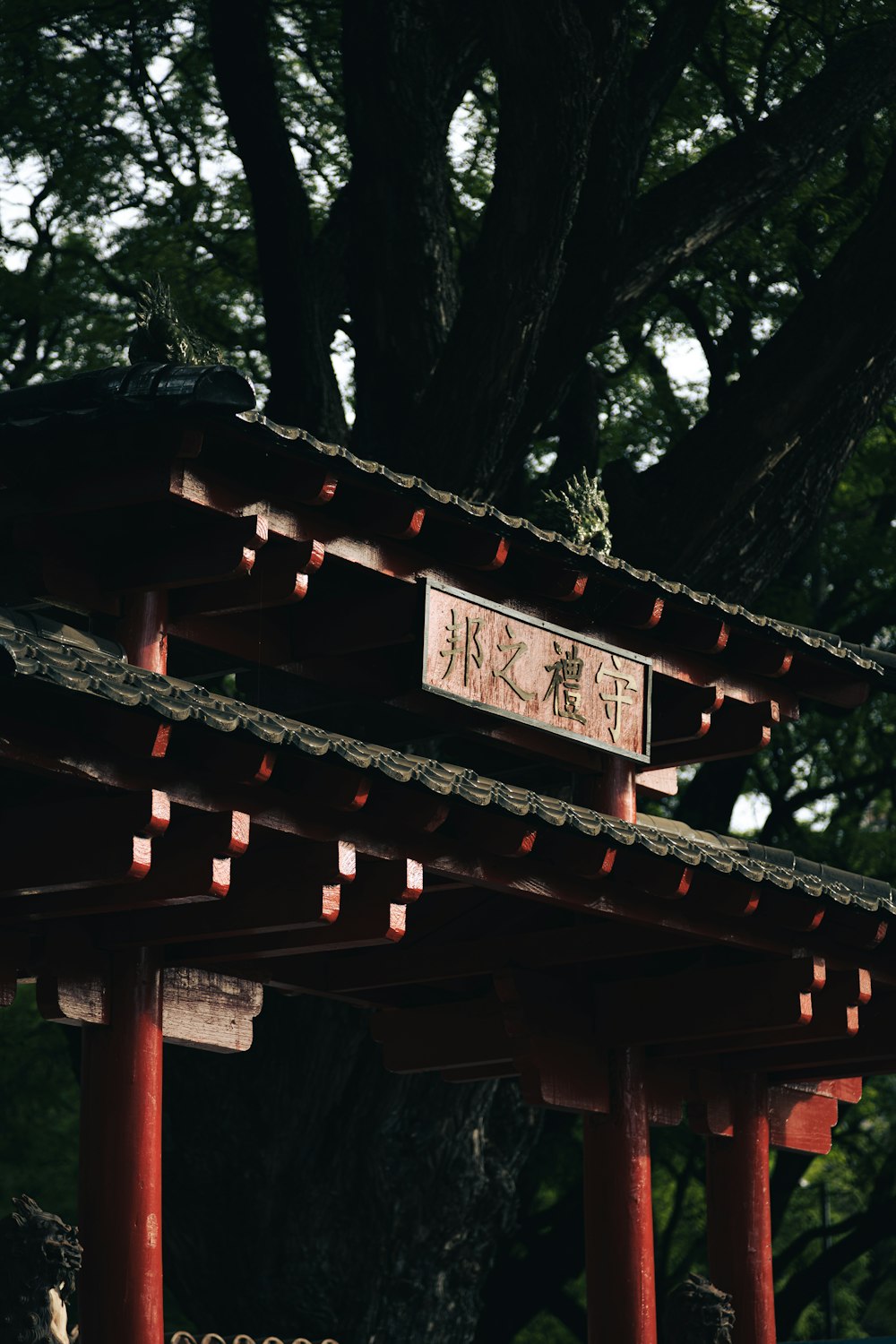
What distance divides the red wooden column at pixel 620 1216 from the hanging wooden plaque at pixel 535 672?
173 centimetres

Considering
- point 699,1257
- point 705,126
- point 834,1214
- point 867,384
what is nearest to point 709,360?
point 705,126

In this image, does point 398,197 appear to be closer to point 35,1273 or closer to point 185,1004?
point 185,1004

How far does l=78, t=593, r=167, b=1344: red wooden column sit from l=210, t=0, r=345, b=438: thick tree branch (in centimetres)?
816

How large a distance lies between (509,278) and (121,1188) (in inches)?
310

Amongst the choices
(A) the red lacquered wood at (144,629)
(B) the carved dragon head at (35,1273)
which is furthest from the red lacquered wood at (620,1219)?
(B) the carved dragon head at (35,1273)

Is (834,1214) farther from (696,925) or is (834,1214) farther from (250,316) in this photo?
(696,925)

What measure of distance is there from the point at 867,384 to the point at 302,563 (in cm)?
741

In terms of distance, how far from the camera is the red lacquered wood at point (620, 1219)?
983 cm

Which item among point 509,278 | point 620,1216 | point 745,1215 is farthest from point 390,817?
point 509,278

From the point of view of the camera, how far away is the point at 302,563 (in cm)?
870

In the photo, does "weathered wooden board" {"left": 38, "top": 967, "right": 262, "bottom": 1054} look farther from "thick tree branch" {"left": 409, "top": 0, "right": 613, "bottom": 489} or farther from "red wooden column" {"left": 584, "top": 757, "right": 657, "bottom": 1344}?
"thick tree branch" {"left": 409, "top": 0, "right": 613, "bottom": 489}

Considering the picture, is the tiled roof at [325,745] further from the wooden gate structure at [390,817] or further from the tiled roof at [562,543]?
the tiled roof at [562,543]

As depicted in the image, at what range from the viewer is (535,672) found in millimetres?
9820

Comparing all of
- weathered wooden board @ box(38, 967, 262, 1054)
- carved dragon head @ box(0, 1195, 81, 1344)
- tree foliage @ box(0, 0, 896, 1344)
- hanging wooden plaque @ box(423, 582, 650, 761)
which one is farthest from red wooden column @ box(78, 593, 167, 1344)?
tree foliage @ box(0, 0, 896, 1344)
